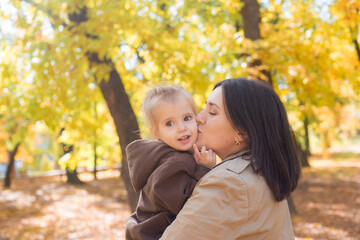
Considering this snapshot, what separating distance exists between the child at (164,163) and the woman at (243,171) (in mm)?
147

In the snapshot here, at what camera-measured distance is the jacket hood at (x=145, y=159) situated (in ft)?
6.51

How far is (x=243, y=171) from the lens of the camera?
5.16ft

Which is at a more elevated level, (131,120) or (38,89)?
(38,89)

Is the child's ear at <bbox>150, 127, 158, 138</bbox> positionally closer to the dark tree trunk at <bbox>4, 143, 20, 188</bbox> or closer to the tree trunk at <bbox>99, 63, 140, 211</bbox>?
the tree trunk at <bbox>99, 63, 140, 211</bbox>

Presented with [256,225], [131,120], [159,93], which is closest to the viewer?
[256,225]

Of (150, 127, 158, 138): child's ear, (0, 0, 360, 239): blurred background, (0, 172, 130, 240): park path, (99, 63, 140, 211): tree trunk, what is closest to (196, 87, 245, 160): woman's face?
(150, 127, 158, 138): child's ear

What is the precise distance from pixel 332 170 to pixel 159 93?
1882 cm

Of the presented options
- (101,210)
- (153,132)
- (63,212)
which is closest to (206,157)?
(153,132)

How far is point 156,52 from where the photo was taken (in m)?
5.38

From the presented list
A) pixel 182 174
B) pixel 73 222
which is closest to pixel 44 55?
pixel 182 174

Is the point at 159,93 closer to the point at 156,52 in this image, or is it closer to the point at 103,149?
the point at 156,52

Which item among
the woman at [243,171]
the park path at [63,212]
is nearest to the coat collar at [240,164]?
the woman at [243,171]

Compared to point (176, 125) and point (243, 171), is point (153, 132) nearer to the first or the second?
point (176, 125)

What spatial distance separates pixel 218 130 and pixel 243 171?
31cm
